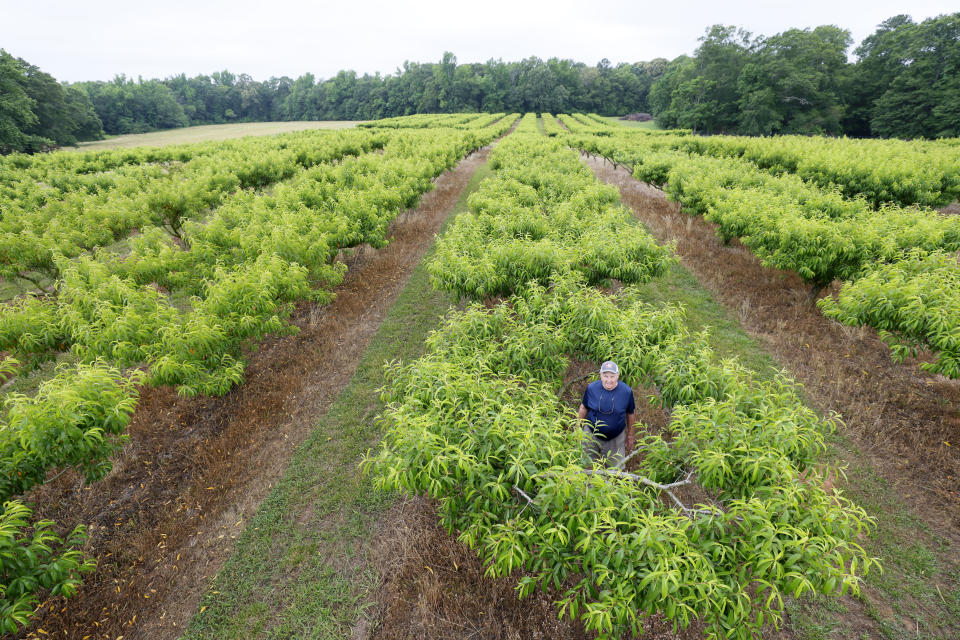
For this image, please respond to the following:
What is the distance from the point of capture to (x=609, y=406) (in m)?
6.90

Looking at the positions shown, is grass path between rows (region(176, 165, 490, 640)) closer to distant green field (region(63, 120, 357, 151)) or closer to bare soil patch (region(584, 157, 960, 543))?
bare soil patch (region(584, 157, 960, 543))

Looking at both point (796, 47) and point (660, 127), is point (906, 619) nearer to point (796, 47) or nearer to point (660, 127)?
point (796, 47)

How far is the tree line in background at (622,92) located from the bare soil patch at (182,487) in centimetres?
7249

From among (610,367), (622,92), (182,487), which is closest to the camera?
(610,367)

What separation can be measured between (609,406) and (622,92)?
15493 cm

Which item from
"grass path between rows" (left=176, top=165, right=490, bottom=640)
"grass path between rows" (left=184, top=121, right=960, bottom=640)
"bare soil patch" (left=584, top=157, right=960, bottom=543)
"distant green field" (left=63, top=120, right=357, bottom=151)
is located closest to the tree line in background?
"distant green field" (left=63, top=120, right=357, bottom=151)

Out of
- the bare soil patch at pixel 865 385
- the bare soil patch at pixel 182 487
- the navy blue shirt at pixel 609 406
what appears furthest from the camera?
the bare soil patch at pixel 865 385

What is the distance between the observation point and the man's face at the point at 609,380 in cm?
648

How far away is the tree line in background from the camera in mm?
51531

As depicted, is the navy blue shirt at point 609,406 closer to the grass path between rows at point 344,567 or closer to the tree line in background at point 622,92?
the grass path between rows at point 344,567

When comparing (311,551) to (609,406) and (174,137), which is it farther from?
(174,137)

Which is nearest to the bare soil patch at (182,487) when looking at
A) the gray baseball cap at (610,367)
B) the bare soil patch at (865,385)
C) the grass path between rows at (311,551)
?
the grass path between rows at (311,551)

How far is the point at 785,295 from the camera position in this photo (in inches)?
598

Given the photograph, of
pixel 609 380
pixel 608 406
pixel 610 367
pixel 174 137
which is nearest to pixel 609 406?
pixel 608 406
